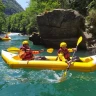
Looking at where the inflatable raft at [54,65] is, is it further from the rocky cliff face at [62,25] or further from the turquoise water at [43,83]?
the rocky cliff face at [62,25]

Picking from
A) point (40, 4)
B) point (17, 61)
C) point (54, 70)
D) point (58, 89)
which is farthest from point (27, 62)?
point (40, 4)

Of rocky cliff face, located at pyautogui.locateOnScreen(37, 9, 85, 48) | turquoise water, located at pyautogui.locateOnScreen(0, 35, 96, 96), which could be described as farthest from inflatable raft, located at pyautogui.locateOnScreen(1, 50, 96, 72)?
rocky cliff face, located at pyautogui.locateOnScreen(37, 9, 85, 48)

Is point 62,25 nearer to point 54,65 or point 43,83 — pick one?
point 54,65

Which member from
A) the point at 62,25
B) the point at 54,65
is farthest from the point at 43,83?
the point at 62,25

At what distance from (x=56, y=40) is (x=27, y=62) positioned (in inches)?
497

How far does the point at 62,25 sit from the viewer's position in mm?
23469

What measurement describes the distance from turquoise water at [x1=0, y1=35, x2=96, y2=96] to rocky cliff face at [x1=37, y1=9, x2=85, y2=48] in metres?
11.7

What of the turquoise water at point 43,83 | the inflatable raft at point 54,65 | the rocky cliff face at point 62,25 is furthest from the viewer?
the rocky cliff face at point 62,25

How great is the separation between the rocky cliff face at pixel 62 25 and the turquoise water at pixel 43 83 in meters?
11.7

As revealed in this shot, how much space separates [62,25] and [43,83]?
540 inches

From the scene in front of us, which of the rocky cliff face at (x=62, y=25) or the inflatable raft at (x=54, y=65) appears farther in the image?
the rocky cliff face at (x=62, y=25)

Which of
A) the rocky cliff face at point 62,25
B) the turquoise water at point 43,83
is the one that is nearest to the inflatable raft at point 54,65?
the turquoise water at point 43,83

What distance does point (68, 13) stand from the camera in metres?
23.2

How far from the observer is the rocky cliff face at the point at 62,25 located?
76.0 ft
